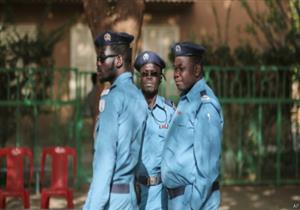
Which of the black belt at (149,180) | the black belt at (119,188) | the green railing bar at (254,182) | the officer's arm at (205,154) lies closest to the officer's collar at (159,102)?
the black belt at (149,180)

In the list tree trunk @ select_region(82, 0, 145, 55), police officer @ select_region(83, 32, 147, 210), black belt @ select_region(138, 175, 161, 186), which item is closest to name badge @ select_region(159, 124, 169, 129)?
black belt @ select_region(138, 175, 161, 186)

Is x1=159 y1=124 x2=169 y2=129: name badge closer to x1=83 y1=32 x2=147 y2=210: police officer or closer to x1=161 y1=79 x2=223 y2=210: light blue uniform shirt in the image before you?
x1=161 y1=79 x2=223 y2=210: light blue uniform shirt

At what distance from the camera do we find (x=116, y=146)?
401 cm

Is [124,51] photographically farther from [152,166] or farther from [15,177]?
[15,177]

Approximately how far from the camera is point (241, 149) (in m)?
10.7

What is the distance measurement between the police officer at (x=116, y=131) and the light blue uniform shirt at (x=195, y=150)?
27cm

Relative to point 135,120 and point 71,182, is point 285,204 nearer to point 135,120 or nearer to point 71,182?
point 71,182

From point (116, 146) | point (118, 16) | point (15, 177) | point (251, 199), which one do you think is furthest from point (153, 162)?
point (251, 199)

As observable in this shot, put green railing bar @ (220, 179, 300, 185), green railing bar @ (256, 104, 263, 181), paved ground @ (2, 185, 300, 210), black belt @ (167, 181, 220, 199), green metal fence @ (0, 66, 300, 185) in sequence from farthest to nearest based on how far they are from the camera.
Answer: green railing bar @ (256, 104, 263, 181) → green railing bar @ (220, 179, 300, 185) → green metal fence @ (0, 66, 300, 185) → paved ground @ (2, 185, 300, 210) → black belt @ (167, 181, 220, 199)

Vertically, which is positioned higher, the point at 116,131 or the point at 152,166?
the point at 116,131

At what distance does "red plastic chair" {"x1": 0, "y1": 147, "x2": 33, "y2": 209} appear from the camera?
796 cm

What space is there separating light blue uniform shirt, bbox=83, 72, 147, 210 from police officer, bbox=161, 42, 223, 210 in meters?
0.30

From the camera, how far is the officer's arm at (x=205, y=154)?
4.14m

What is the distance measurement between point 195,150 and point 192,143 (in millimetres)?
78
